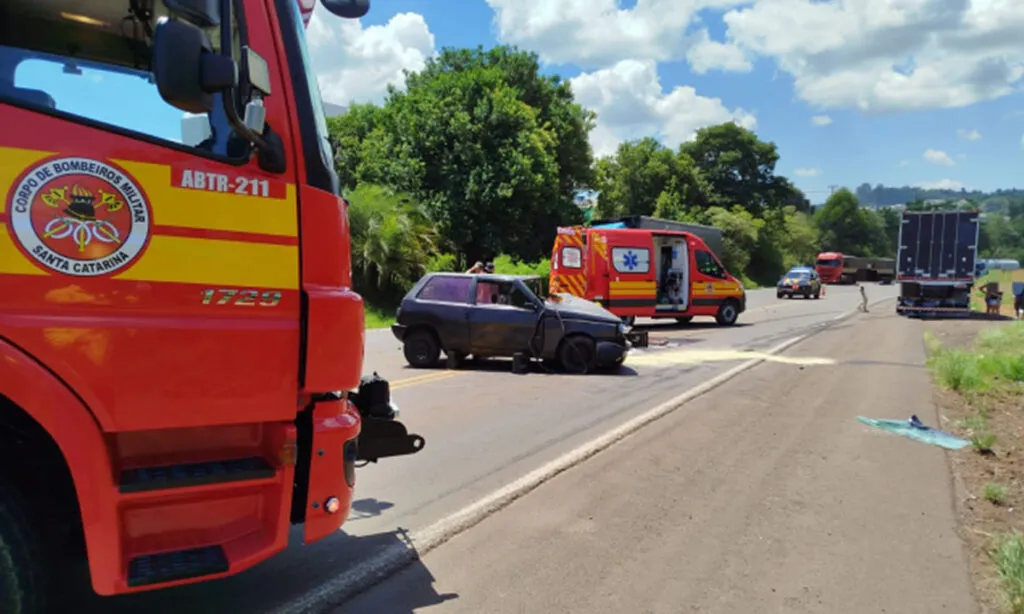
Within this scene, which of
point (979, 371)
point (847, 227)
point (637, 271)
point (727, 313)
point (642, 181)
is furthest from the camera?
point (847, 227)

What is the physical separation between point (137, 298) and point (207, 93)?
847mm

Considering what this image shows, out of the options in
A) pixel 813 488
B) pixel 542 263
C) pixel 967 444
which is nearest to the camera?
pixel 813 488

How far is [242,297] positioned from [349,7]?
1.97m

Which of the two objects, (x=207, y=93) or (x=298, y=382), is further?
(x=298, y=382)

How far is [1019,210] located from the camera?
502 ft

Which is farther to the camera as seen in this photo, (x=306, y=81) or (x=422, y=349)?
(x=422, y=349)

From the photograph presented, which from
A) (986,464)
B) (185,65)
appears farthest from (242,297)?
(986,464)

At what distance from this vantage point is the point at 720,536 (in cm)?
504

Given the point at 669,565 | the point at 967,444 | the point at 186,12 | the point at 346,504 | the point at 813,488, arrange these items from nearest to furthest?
the point at 186,12 < the point at 346,504 < the point at 669,565 < the point at 813,488 < the point at 967,444

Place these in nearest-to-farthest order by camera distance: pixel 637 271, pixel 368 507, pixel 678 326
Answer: pixel 368 507 < pixel 637 271 < pixel 678 326

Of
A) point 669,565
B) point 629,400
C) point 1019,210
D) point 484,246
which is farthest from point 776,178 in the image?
point 1019,210

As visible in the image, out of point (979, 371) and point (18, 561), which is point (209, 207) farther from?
point (979, 371)

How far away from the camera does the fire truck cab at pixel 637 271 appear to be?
19.1 m

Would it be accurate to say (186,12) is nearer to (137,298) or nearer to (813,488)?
(137,298)
